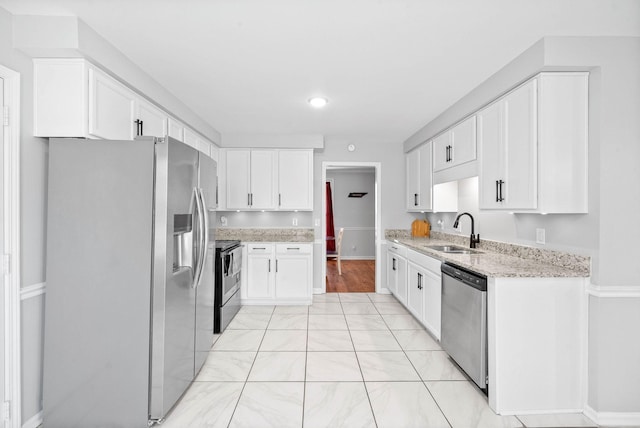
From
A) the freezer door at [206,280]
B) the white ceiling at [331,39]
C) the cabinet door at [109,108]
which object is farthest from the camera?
the freezer door at [206,280]

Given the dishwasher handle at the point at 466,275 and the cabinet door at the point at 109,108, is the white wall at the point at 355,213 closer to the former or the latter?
the dishwasher handle at the point at 466,275

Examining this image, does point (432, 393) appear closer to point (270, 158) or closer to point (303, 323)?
point (303, 323)

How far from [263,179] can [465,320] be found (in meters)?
3.21

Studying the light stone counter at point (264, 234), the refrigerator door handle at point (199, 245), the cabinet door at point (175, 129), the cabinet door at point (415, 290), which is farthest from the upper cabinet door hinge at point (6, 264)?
the cabinet door at point (415, 290)

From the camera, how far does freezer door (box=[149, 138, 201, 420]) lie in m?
1.93

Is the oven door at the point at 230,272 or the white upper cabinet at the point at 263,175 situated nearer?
the oven door at the point at 230,272

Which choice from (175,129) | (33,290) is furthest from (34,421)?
(175,129)

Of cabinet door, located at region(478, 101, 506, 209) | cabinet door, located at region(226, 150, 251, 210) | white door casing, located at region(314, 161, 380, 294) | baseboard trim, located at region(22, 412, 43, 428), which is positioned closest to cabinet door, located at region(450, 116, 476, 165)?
cabinet door, located at region(478, 101, 506, 209)

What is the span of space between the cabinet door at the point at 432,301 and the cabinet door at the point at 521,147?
0.97 metres

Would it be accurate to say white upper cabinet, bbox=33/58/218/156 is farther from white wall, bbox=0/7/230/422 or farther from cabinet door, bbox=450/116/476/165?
cabinet door, bbox=450/116/476/165

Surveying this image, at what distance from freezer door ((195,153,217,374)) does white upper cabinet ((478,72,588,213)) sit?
7.51 feet

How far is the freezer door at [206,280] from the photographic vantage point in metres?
2.43

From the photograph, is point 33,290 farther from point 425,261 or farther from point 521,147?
point 521,147

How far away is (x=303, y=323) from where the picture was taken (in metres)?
3.77
